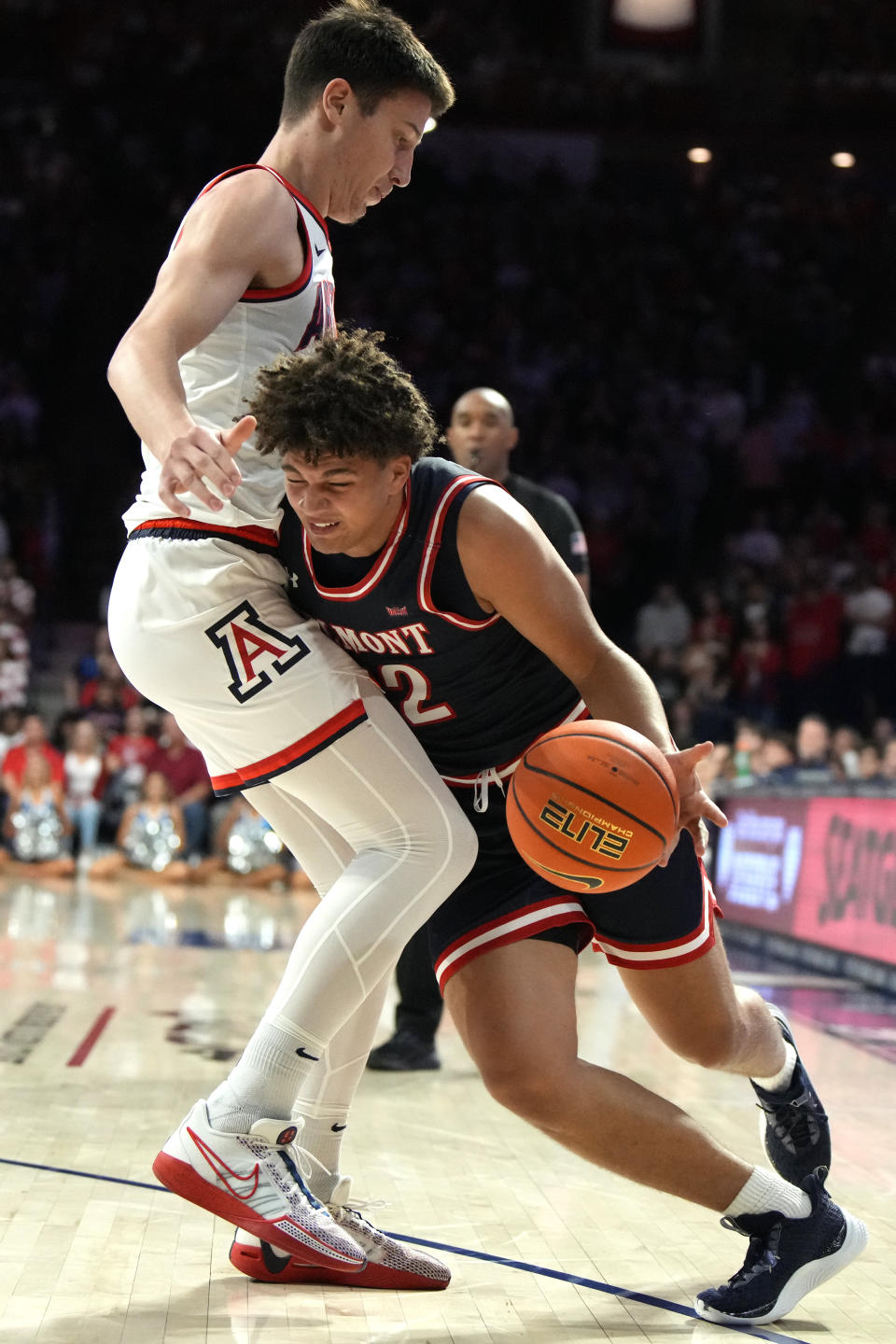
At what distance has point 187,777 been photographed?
468 inches

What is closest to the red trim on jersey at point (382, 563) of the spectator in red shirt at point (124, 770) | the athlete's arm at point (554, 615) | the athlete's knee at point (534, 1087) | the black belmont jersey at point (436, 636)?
the black belmont jersey at point (436, 636)

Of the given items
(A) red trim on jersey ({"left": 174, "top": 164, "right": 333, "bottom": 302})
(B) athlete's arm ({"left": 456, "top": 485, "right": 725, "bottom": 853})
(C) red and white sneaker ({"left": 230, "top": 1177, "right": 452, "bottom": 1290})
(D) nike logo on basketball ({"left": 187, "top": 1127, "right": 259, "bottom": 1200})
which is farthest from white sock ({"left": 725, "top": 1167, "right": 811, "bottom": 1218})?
(A) red trim on jersey ({"left": 174, "top": 164, "right": 333, "bottom": 302})

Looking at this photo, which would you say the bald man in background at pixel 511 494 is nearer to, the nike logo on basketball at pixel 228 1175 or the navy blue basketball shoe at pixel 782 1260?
the navy blue basketball shoe at pixel 782 1260

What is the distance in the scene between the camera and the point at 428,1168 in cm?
345

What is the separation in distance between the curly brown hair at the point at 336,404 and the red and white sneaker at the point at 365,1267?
4.49 feet

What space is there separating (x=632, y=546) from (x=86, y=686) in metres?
5.39

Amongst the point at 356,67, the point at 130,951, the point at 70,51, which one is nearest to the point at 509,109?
the point at 70,51

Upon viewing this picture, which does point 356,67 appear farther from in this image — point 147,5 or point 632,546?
point 147,5

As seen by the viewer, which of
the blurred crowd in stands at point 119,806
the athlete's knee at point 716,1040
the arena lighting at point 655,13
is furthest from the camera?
the arena lighting at point 655,13

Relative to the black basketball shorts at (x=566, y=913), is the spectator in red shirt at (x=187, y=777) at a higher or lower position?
lower

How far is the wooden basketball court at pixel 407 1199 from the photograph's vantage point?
8.02 ft

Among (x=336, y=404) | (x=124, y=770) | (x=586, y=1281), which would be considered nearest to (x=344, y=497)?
(x=336, y=404)

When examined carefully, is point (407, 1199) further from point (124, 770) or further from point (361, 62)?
point (124, 770)

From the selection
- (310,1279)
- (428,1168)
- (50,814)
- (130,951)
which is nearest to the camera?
(310,1279)
